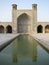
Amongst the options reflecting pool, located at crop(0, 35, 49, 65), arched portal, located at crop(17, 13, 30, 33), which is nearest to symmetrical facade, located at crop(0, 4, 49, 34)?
arched portal, located at crop(17, 13, 30, 33)

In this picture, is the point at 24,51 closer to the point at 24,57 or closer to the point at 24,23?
the point at 24,57

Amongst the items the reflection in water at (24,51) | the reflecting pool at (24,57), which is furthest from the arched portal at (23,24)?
the reflecting pool at (24,57)

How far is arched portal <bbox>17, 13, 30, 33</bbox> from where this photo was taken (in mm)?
25172

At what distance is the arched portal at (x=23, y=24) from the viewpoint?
25172 millimetres

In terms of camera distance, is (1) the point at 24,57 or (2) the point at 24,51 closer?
(1) the point at 24,57

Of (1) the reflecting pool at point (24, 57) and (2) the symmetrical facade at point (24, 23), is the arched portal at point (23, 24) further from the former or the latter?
(1) the reflecting pool at point (24, 57)

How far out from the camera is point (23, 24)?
25453 millimetres

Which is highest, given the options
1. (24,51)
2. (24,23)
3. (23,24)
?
(24,23)

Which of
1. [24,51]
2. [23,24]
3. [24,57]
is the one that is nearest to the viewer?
[24,57]

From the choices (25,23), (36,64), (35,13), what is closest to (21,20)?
(25,23)

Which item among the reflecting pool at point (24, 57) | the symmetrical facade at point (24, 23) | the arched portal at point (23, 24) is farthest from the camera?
the arched portal at point (23, 24)

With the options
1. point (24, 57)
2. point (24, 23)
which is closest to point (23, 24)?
point (24, 23)

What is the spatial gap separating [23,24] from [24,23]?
216 millimetres

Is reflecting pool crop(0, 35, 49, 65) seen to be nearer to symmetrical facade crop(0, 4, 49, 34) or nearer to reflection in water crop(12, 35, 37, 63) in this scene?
reflection in water crop(12, 35, 37, 63)
